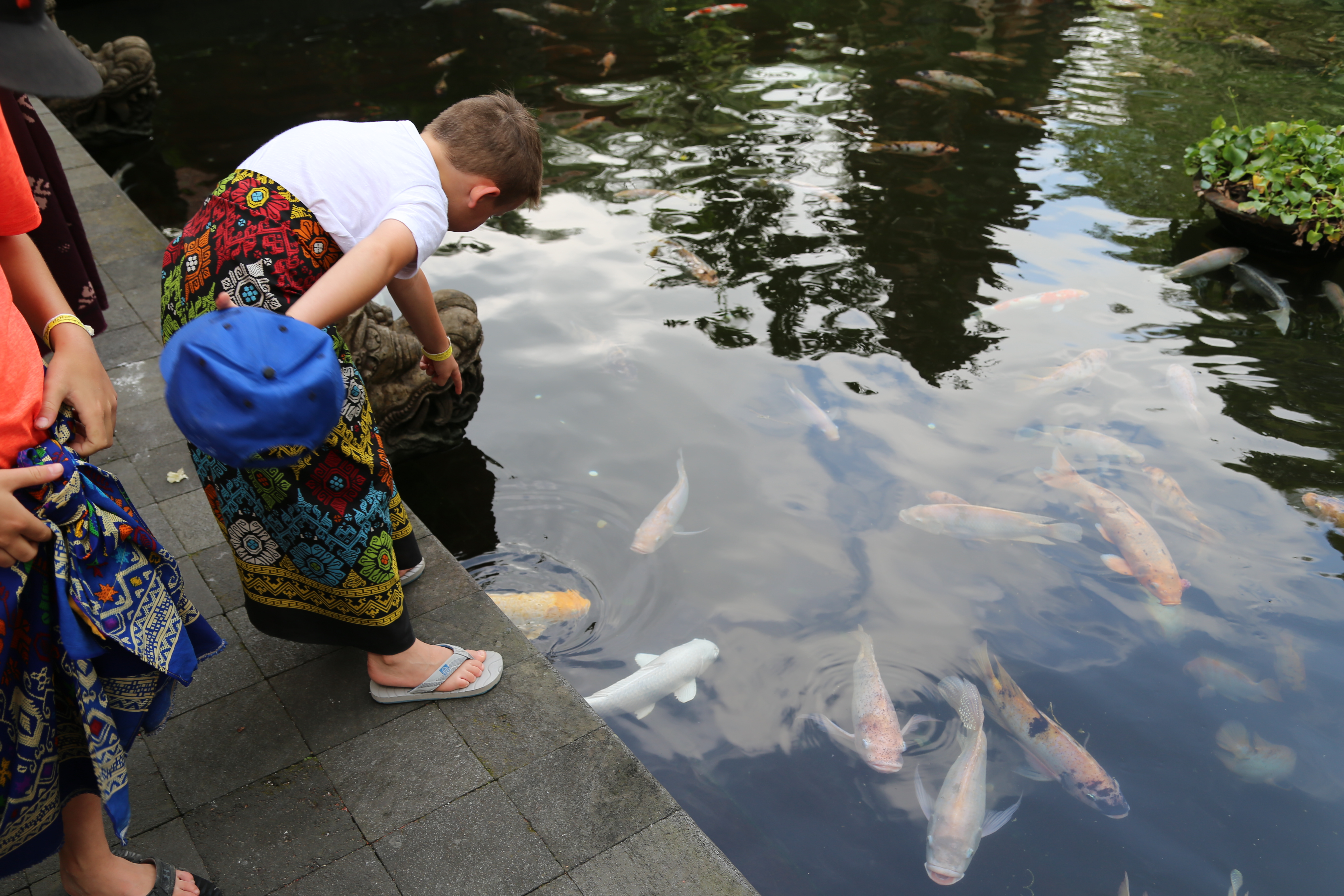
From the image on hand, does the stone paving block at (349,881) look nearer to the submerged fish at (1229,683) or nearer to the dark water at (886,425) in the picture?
the dark water at (886,425)

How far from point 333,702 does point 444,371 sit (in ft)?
3.64

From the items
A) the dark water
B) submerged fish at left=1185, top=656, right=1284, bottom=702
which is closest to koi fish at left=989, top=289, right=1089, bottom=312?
the dark water

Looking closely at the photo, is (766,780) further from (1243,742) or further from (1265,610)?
(1265,610)

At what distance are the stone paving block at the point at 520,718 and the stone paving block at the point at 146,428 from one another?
6.56 ft

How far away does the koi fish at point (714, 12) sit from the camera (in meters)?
11.9

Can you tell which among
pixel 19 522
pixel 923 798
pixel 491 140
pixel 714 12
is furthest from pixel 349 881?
pixel 714 12

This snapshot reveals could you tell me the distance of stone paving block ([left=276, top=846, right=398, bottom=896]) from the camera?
6.73ft

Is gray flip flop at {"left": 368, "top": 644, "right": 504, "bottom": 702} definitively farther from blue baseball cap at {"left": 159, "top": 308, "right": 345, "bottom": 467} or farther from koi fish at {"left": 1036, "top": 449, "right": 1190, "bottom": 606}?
koi fish at {"left": 1036, "top": 449, "right": 1190, "bottom": 606}

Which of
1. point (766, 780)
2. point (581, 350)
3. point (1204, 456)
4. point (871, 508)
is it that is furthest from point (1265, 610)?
point (581, 350)

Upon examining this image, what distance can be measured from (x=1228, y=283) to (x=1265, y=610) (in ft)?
11.3

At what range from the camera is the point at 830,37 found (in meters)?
11.1

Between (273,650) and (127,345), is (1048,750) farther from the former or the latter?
(127,345)

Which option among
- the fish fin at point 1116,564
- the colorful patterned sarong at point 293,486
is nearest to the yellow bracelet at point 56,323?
the colorful patterned sarong at point 293,486

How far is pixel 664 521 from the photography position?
168 inches
